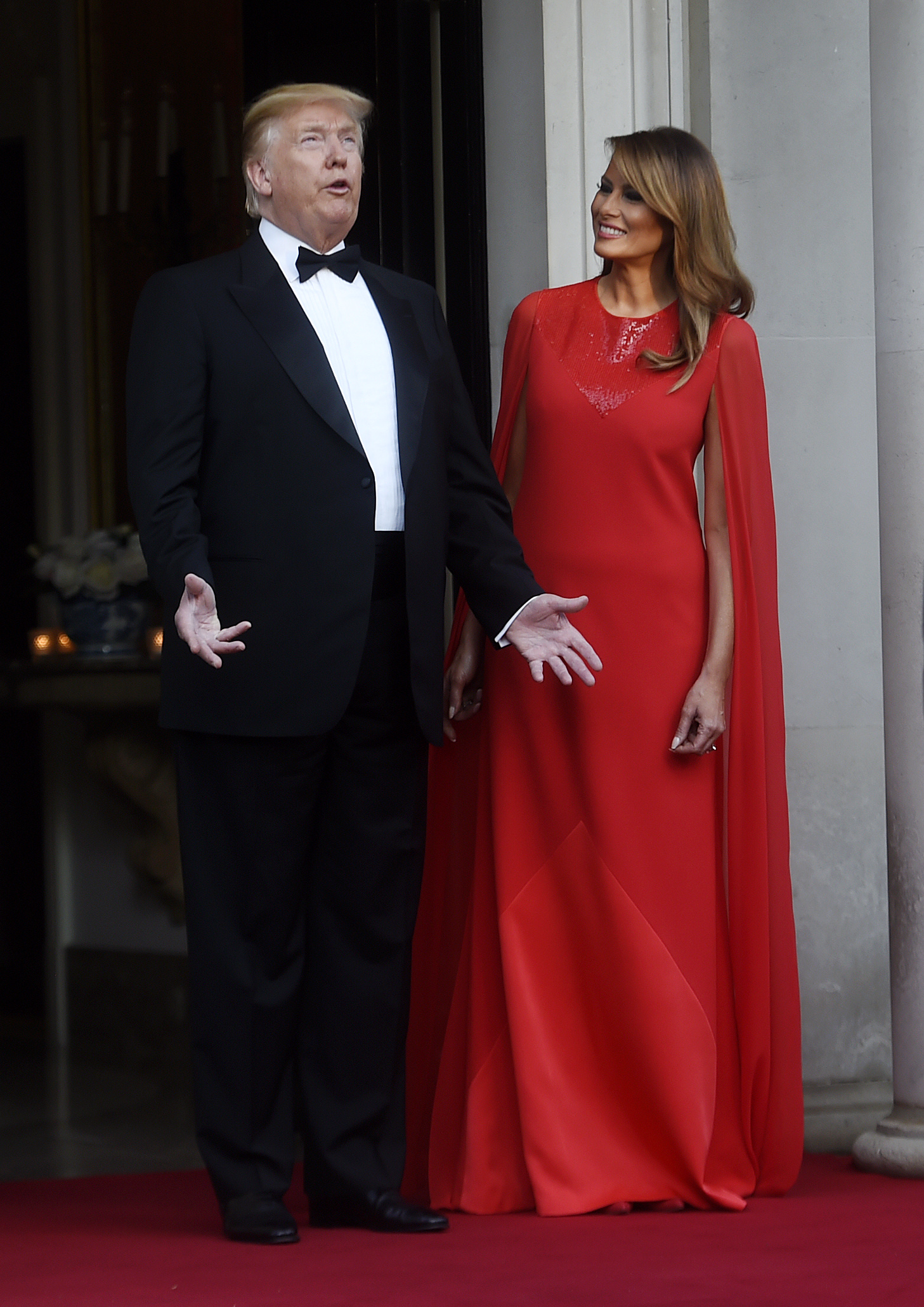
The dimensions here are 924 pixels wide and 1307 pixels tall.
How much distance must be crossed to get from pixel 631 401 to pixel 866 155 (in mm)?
1134

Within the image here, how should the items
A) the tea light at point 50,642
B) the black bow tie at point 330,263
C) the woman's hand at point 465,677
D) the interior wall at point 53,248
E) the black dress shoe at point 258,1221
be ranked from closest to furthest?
the black dress shoe at point 258,1221
the black bow tie at point 330,263
the woman's hand at point 465,677
the tea light at point 50,642
the interior wall at point 53,248

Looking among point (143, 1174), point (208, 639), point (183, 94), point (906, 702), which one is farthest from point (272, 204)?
point (183, 94)

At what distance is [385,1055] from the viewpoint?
8.47ft

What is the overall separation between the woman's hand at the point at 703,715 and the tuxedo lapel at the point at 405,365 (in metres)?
0.57

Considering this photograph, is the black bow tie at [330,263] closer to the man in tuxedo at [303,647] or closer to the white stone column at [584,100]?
the man in tuxedo at [303,647]

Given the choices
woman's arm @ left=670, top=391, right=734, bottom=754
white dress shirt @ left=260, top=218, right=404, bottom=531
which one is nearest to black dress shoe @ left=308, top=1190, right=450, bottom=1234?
woman's arm @ left=670, top=391, right=734, bottom=754

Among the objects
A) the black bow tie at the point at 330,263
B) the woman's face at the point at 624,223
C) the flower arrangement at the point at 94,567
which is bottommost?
the flower arrangement at the point at 94,567

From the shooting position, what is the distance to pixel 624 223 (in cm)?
281

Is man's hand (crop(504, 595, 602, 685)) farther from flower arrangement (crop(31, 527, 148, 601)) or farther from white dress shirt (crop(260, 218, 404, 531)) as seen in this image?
flower arrangement (crop(31, 527, 148, 601))

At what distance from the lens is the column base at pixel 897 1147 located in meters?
2.93

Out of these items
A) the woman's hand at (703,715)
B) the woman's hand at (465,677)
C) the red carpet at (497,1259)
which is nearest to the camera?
the red carpet at (497,1259)

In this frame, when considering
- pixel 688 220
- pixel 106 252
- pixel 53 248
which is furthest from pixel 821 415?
pixel 53 248

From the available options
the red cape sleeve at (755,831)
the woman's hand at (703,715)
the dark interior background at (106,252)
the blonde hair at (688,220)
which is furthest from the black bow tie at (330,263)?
the dark interior background at (106,252)

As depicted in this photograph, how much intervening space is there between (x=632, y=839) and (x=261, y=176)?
1098 millimetres
